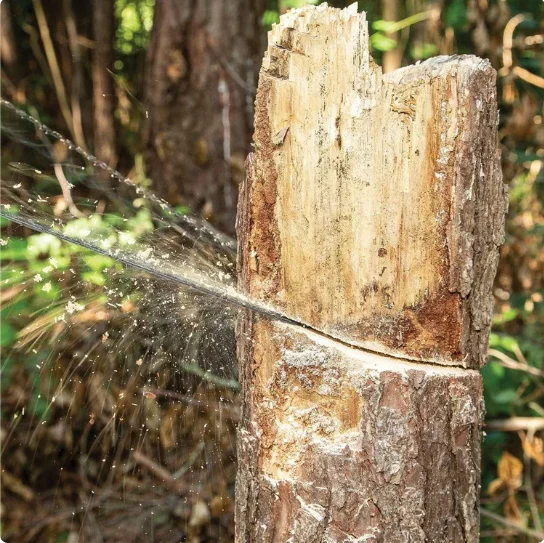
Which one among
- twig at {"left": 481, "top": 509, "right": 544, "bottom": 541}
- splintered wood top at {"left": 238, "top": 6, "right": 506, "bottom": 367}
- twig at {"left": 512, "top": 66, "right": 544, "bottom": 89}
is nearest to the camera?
splintered wood top at {"left": 238, "top": 6, "right": 506, "bottom": 367}

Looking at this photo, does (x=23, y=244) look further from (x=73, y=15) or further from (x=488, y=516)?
(x=73, y=15)

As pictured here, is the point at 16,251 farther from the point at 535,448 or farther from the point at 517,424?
the point at 535,448

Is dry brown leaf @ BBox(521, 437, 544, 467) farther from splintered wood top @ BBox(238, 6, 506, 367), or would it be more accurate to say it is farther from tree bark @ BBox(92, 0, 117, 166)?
tree bark @ BBox(92, 0, 117, 166)

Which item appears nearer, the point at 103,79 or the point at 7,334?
the point at 7,334

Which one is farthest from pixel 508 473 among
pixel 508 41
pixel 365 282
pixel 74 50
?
pixel 74 50

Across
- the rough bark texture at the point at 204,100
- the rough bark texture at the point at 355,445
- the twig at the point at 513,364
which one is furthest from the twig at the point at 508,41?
the rough bark texture at the point at 355,445

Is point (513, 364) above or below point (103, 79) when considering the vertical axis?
below

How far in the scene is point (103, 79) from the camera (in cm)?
524

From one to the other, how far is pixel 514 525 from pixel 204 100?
2.64 meters

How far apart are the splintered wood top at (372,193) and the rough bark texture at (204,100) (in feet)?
6.31

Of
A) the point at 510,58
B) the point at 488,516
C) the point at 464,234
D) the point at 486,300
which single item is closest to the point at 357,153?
the point at 464,234

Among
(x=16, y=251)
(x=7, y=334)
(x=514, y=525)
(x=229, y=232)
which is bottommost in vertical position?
(x=514, y=525)

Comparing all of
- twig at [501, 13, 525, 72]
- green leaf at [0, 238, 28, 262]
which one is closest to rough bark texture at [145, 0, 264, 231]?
green leaf at [0, 238, 28, 262]

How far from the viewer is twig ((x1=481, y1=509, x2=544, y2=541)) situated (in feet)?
10.7
